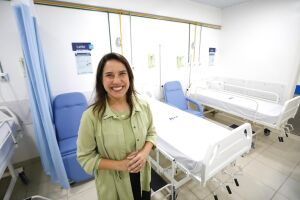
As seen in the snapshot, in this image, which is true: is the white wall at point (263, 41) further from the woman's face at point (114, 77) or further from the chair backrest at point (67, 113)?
the chair backrest at point (67, 113)

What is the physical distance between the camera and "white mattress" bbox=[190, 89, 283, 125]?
8.00 feet

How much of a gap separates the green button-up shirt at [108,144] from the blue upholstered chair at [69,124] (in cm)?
112

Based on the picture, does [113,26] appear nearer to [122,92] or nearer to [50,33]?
[50,33]

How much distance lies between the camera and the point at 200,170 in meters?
1.32

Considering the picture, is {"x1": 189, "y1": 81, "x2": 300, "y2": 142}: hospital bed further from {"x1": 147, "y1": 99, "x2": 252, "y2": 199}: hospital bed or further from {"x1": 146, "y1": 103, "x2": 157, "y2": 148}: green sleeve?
{"x1": 146, "y1": 103, "x2": 157, "y2": 148}: green sleeve

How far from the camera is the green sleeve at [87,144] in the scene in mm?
850

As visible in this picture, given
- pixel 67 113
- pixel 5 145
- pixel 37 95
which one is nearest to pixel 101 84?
pixel 37 95

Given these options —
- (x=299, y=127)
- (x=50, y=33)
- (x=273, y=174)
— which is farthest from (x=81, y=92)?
(x=299, y=127)

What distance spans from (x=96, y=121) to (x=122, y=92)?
0.22 meters

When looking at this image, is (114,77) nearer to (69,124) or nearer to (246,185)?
(69,124)

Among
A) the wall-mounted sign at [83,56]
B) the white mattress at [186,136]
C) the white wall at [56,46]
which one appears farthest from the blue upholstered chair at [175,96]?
the wall-mounted sign at [83,56]

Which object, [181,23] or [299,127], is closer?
[299,127]

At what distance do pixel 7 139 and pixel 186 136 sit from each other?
6.18 ft

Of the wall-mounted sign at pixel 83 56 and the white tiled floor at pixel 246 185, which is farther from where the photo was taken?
the wall-mounted sign at pixel 83 56
